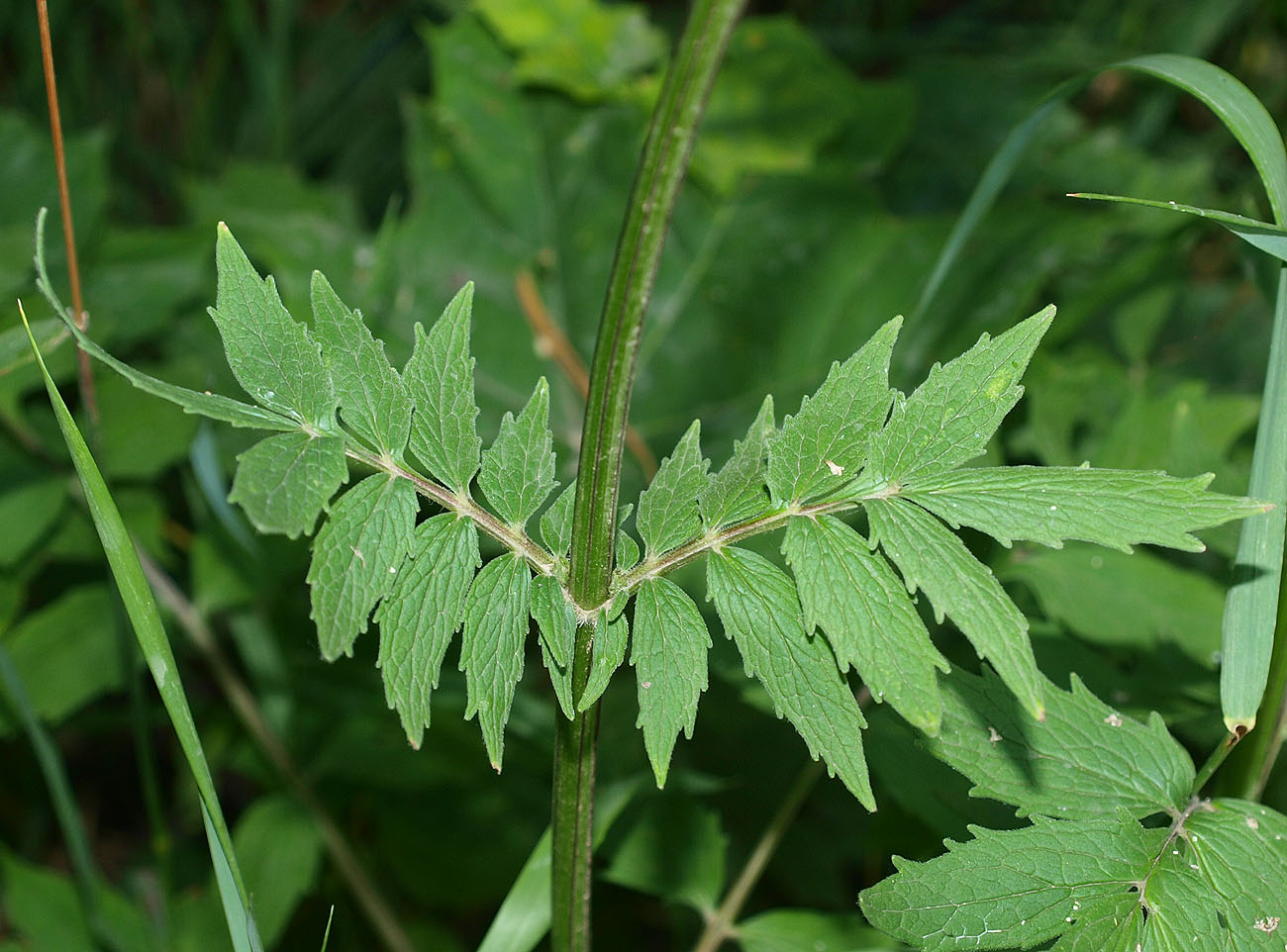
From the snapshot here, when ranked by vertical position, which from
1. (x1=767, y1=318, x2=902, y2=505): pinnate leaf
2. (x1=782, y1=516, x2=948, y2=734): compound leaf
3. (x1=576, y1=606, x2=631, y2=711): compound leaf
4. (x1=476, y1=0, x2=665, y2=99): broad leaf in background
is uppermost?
(x1=476, y1=0, x2=665, y2=99): broad leaf in background

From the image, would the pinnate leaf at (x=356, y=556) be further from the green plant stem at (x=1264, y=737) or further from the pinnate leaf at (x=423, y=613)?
the green plant stem at (x=1264, y=737)

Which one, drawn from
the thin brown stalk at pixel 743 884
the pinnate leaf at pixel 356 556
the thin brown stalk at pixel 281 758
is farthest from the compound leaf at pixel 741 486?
the thin brown stalk at pixel 281 758

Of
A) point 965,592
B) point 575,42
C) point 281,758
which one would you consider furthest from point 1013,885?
point 575,42

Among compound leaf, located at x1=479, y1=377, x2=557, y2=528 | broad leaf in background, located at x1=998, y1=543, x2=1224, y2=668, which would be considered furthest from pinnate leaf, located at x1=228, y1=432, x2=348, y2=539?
broad leaf in background, located at x1=998, y1=543, x2=1224, y2=668

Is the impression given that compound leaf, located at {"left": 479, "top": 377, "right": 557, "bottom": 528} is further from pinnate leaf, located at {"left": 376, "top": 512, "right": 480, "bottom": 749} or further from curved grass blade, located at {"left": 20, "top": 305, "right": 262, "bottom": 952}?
curved grass blade, located at {"left": 20, "top": 305, "right": 262, "bottom": 952}

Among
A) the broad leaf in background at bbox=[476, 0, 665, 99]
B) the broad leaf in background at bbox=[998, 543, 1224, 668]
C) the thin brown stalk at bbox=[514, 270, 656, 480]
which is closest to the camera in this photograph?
the broad leaf in background at bbox=[998, 543, 1224, 668]

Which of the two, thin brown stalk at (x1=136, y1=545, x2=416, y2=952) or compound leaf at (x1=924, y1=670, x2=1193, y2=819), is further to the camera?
thin brown stalk at (x1=136, y1=545, x2=416, y2=952)

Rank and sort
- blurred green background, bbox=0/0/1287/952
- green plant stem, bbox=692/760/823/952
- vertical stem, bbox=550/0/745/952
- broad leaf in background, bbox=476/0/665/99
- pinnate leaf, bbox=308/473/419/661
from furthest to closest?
broad leaf in background, bbox=476/0/665/99 < blurred green background, bbox=0/0/1287/952 < green plant stem, bbox=692/760/823/952 < pinnate leaf, bbox=308/473/419/661 < vertical stem, bbox=550/0/745/952

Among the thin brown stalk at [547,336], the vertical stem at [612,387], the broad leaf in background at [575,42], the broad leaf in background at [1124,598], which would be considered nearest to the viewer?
the vertical stem at [612,387]
